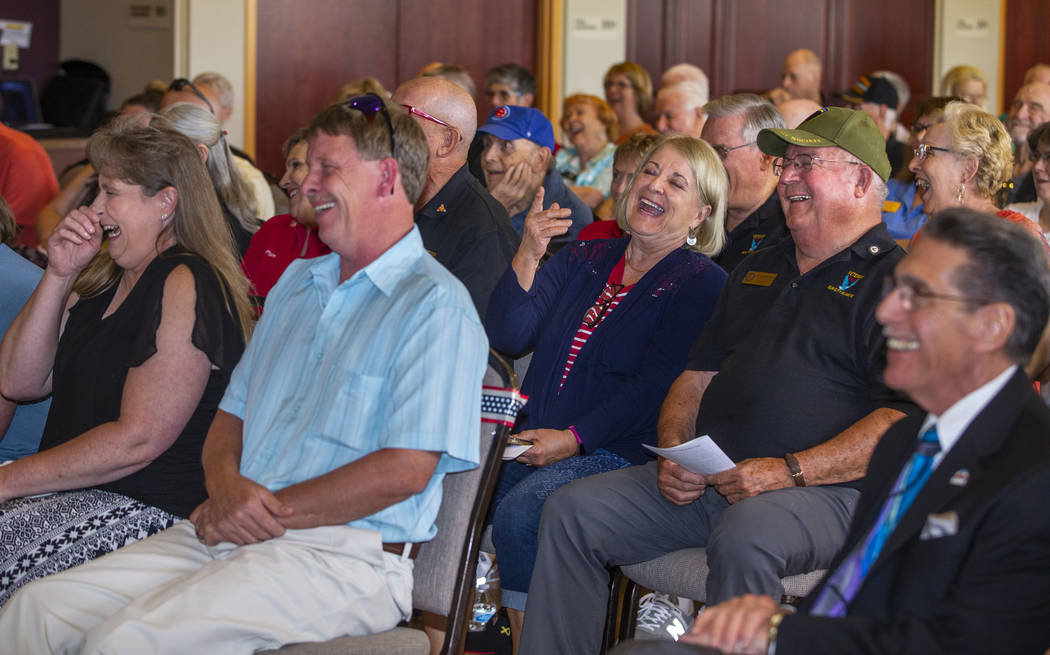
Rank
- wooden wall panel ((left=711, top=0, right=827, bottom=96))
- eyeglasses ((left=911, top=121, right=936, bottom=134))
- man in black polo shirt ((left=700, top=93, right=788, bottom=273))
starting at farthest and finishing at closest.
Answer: wooden wall panel ((left=711, top=0, right=827, bottom=96)), eyeglasses ((left=911, top=121, right=936, bottom=134)), man in black polo shirt ((left=700, top=93, right=788, bottom=273))

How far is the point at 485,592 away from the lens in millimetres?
3398

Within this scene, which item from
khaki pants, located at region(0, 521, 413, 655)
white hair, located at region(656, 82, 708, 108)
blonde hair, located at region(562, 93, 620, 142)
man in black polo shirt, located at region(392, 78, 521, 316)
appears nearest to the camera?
khaki pants, located at region(0, 521, 413, 655)

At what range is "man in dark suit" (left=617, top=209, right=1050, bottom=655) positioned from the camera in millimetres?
1383

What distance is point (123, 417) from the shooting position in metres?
2.28

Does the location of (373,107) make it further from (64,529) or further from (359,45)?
(359,45)

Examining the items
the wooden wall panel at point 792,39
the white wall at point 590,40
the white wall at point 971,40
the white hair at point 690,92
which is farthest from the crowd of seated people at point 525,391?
the white wall at point 971,40

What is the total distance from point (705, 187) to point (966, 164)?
2.82 ft

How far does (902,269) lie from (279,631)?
1.14 meters

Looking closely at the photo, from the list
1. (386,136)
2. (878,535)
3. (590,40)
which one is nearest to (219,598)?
(386,136)

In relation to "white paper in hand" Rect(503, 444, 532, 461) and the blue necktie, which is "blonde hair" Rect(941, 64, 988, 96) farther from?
the blue necktie

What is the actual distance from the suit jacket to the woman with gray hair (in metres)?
2.64

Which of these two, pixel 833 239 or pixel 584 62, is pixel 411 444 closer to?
pixel 833 239

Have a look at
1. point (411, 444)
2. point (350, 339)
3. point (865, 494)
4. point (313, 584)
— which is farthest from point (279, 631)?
point (865, 494)

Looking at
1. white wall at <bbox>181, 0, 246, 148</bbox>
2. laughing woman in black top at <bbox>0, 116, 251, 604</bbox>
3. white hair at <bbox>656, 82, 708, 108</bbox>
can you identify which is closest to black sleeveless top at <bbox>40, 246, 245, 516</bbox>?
laughing woman in black top at <bbox>0, 116, 251, 604</bbox>
